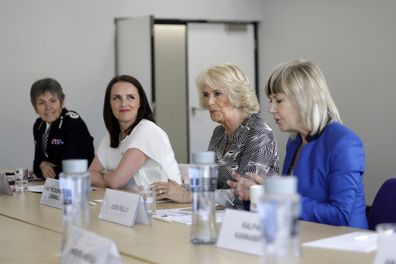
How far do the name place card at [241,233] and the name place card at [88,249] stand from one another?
412mm

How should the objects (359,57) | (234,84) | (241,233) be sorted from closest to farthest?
(241,233) → (234,84) → (359,57)

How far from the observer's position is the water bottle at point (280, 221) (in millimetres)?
1161

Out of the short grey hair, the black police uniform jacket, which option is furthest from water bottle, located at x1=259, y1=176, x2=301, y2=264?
the short grey hair

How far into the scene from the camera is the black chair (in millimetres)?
2697

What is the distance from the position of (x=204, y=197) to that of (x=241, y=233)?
0.18 m

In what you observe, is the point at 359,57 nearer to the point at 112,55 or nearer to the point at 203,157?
the point at 112,55

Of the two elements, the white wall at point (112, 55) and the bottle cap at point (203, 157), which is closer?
the bottle cap at point (203, 157)

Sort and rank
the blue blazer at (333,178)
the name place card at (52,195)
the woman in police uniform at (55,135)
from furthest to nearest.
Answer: the woman in police uniform at (55,135) < the name place card at (52,195) < the blue blazer at (333,178)

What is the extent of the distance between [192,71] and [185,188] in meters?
4.50

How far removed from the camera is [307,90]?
2645mm

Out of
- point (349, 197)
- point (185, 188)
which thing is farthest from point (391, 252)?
point (185, 188)

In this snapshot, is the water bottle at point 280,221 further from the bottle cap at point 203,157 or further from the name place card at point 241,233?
the bottle cap at point 203,157

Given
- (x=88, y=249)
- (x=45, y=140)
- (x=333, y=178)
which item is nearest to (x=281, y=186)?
(x=88, y=249)

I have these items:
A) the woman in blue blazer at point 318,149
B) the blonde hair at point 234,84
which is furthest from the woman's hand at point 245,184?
the blonde hair at point 234,84
